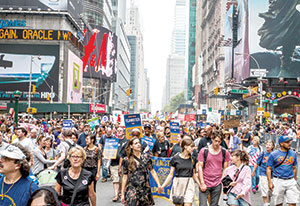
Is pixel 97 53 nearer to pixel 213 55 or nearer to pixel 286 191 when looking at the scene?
pixel 213 55

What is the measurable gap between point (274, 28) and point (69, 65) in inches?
1326

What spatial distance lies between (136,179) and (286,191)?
9.99 ft

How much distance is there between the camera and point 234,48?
74.4 meters

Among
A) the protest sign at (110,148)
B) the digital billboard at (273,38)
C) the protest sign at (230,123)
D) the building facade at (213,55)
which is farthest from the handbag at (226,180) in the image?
the building facade at (213,55)

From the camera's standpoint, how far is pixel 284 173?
7.30 m

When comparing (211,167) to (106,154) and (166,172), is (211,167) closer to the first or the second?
(166,172)

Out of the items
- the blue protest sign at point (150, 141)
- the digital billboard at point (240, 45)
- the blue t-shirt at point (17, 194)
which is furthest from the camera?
the digital billboard at point (240, 45)

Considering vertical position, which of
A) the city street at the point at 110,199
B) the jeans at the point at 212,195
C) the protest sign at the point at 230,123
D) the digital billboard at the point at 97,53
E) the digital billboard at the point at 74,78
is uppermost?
the digital billboard at the point at 97,53

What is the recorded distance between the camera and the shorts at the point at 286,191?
7.25 meters

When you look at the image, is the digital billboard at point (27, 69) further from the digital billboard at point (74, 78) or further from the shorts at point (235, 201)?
the shorts at point (235, 201)

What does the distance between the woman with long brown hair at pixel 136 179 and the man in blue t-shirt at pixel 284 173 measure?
2.49m

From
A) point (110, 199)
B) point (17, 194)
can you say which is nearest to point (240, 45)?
point (110, 199)

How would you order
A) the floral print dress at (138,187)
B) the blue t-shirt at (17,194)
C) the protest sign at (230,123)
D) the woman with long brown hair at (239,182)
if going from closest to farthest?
the blue t-shirt at (17,194) → the floral print dress at (138,187) → the woman with long brown hair at (239,182) → the protest sign at (230,123)

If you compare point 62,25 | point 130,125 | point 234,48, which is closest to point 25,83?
point 62,25
